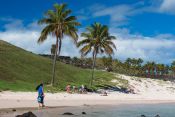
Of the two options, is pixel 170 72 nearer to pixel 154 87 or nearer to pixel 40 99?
pixel 154 87

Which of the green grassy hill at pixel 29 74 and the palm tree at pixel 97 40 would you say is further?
the palm tree at pixel 97 40

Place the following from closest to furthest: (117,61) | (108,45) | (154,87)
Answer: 1. (108,45)
2. (154,87)
3. (117,61)

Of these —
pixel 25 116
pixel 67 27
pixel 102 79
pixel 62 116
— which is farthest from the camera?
pixel 102 79

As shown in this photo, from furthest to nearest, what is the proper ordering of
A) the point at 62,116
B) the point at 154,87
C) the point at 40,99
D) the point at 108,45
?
the point at 154,87 < the point at 108,45 < the point at 40,99 < the point at 62,116

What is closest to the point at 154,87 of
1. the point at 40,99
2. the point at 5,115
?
the point at 40,99

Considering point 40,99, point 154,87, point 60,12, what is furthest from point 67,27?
point 154,87

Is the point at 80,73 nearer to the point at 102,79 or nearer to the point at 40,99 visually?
the point at 102,79

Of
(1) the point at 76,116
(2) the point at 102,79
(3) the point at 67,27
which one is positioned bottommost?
(1) the point at 76,116

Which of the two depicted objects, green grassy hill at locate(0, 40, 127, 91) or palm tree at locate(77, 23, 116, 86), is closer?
green grassy hill at locate(0, 40, 127, 91)

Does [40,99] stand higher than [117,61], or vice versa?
[117,61]

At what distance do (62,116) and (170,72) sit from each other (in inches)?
6874

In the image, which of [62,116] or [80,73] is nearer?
[62,116]

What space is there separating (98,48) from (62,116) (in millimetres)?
40816

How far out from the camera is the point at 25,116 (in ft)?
79.3
